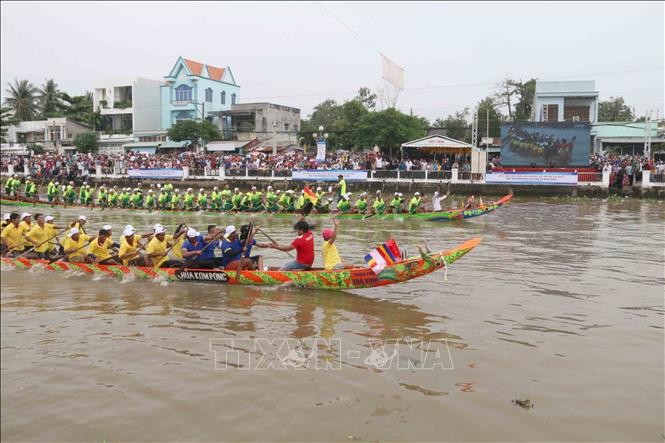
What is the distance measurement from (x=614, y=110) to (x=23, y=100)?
216ft

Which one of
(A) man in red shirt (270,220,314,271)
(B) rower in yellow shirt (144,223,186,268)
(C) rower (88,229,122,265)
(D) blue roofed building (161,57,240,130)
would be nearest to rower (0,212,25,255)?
(C) rower (88,229,122,265)

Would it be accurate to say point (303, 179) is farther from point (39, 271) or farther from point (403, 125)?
point (39, 271)

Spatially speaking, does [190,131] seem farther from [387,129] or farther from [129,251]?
[129,251]

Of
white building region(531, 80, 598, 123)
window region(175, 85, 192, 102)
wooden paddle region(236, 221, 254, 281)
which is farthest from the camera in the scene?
window region(175, 85, 192, 102)

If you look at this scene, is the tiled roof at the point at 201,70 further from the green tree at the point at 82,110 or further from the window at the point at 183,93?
the green tree at the point at 82,110

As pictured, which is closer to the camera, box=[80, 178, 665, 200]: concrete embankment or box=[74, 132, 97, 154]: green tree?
box=[80, 178, 665, 200]: concrete embankment

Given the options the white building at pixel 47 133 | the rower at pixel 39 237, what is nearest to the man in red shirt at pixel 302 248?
the rower at pixel 39 237

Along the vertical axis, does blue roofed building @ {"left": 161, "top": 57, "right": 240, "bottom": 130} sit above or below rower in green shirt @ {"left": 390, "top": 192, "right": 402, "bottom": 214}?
above

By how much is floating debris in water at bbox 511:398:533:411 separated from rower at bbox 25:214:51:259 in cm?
1074

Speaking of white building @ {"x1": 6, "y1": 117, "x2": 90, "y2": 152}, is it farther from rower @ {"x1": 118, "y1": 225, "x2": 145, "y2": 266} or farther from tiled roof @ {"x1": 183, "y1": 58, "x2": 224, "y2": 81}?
rower @ {"x1": 118, "y1": 225, "x2": 145, "y2": 266}

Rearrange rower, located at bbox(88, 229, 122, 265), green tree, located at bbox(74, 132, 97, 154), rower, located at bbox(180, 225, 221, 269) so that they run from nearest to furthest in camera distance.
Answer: rower, located at bbox(180, 225, 221, 269) → rower, located at bbox(88, 229, 122, 265) → green tree, located at bbox(74, 132, 97, 154)

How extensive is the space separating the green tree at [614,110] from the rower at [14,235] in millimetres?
54855

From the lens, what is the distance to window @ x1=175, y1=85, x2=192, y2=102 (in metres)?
54.8

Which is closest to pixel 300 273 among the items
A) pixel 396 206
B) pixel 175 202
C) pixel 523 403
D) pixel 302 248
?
pixel 302 248
